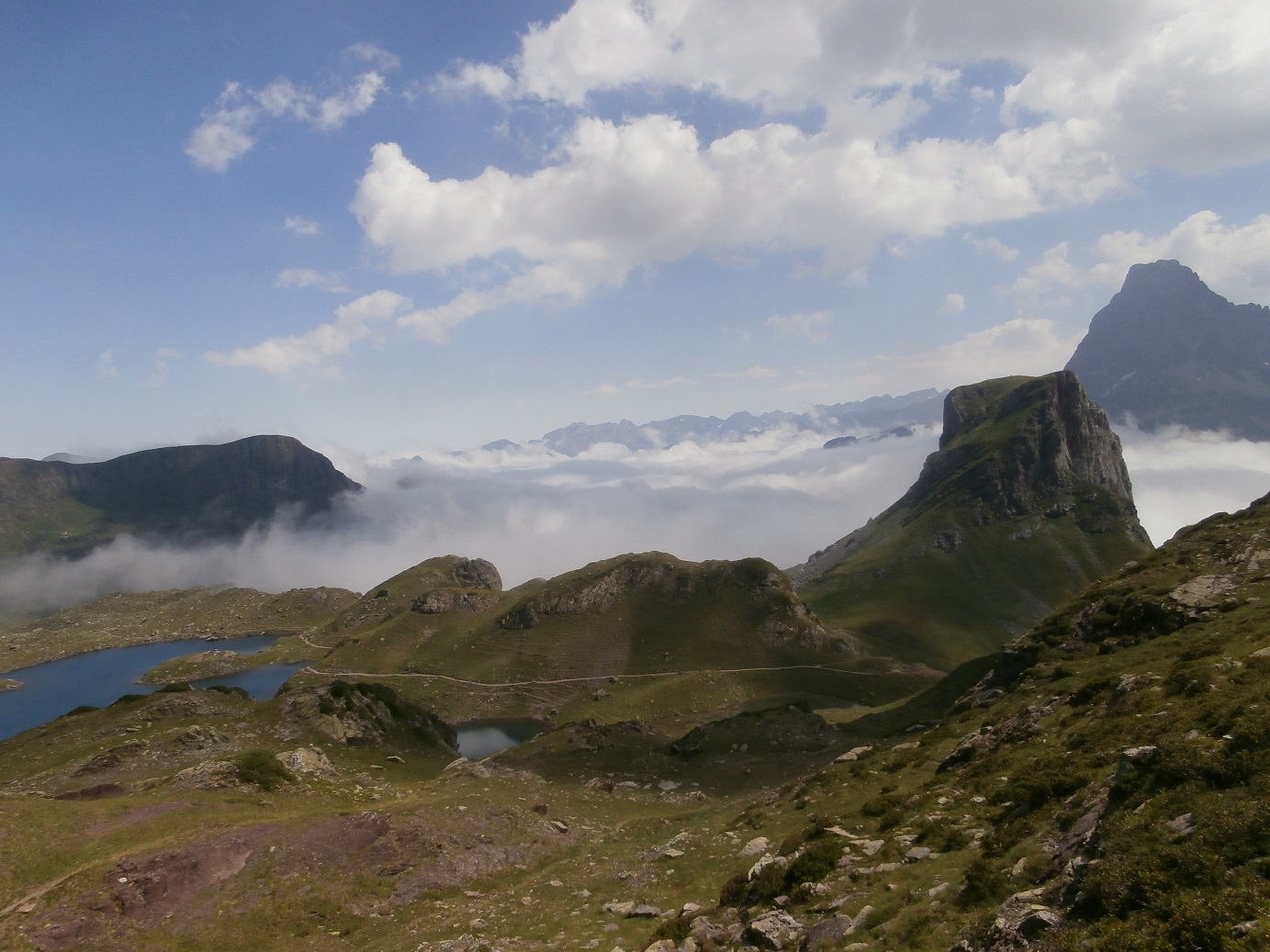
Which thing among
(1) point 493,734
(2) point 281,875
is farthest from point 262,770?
(1) point 493,734

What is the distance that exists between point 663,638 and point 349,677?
8883 cm

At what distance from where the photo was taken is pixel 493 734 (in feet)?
471

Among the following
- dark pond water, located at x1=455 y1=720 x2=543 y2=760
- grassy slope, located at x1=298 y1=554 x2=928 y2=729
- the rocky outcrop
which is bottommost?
dark pond water, located at x1=455 y1=720 x2=543 y2=760

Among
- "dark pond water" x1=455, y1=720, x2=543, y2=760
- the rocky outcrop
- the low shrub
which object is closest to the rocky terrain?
the low shrub

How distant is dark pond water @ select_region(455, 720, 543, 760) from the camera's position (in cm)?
13220

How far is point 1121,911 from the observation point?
11.4 m

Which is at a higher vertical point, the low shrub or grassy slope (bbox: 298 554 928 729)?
the low shrub

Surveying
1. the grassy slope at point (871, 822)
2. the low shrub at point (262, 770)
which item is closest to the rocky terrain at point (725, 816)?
the grassy slope at point (871, 822)

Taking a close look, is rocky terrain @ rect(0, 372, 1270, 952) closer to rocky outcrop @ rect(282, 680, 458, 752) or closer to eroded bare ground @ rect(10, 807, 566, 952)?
eroded bare ground @ rect(10, 807, 566, 952)

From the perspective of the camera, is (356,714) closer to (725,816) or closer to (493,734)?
(725,816)

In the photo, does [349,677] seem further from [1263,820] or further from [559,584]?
[1263,820]

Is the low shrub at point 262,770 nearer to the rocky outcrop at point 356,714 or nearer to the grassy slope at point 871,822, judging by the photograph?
the grassy slope at point 871,822

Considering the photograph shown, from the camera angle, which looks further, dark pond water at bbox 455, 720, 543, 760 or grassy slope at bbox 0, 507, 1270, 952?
dark pond water at bbox 455, 720, 543, 760

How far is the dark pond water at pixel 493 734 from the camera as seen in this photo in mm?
132200
